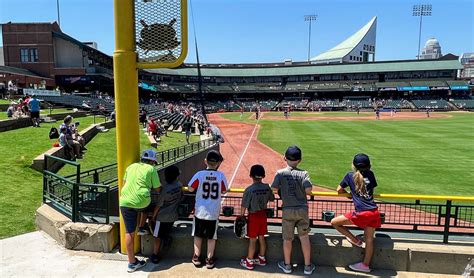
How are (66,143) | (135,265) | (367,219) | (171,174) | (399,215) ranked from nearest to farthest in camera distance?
(367,219)
(135,265)
(171,174)
(399,215)
(66,143)

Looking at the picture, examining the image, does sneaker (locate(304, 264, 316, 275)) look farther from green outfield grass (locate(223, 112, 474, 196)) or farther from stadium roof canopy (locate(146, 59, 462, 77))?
stadium roof canopy (locate(146, 59, 462, 77))

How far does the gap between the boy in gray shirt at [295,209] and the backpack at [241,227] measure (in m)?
0.56

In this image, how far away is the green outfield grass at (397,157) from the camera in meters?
13.9

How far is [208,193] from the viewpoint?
16.5ft

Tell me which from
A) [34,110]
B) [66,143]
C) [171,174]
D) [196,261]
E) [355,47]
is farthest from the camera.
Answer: [355,47]

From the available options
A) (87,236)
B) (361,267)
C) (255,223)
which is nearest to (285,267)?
(255,223)

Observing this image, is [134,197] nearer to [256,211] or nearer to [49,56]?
[256,211]

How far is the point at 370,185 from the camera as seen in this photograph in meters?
4.79

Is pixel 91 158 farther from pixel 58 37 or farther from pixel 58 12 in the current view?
pixel 58 12

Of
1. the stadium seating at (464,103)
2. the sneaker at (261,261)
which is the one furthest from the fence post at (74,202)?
the stadium seating at (464,103)

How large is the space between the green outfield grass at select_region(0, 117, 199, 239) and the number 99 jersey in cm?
323

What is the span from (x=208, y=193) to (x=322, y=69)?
319ft

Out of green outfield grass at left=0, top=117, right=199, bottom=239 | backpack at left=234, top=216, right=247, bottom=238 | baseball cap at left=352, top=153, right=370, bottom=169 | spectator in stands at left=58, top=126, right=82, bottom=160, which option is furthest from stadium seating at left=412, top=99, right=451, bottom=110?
backpack at left=234, top=216, right=247, bottom=238

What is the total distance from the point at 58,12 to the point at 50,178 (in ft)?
218
